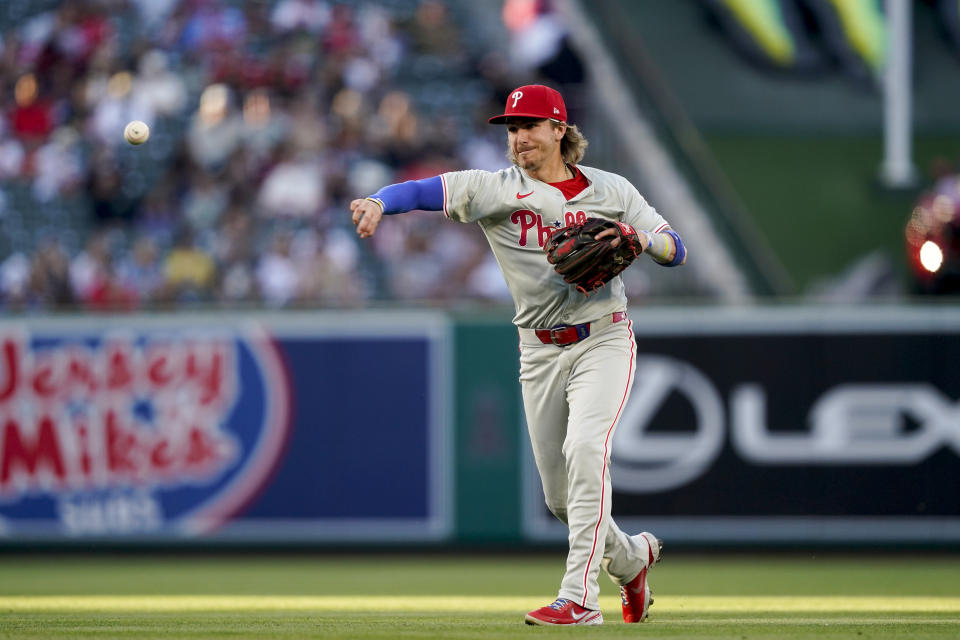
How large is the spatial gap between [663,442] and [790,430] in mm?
875

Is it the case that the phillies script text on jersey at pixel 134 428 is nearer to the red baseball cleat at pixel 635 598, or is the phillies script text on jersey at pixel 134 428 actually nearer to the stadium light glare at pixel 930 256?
the red baseball cleat at pixel 635 598

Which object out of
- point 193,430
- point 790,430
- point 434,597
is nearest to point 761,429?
point 790,430

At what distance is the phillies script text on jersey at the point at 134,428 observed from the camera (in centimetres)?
1036

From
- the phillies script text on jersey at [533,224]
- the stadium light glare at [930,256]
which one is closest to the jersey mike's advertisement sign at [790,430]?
the stadium light glare at [930,256]

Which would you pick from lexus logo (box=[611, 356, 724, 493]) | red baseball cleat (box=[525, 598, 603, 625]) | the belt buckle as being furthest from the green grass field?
the belt buckle

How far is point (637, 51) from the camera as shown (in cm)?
1575

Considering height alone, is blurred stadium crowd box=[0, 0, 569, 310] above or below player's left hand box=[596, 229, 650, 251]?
above

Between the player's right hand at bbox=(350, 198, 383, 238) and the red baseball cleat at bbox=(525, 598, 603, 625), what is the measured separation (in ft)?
4.94

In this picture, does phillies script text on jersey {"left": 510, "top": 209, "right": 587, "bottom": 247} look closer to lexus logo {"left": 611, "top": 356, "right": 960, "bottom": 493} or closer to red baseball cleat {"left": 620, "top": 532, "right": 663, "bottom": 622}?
red baseball cleat {"left": 620, "top": 532, "right": 663, "bottom": 622}

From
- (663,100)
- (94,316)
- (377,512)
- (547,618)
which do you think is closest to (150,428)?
(94,316)

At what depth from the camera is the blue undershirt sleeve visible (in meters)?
5.42

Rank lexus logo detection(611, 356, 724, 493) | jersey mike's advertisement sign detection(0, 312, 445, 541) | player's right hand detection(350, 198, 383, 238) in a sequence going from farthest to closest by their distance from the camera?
Result: 1. jersey mike's advertisement sign detection(0, 312, 445, 541)
2. lexus logo detection(611, 356, 724, 493)
3. player's right hand detection(350, 198, 383, 238)

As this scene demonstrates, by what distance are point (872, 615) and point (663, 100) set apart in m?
9.86

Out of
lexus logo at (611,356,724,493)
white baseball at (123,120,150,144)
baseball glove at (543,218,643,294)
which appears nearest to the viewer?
baseball glove at (543,218,643,294)
